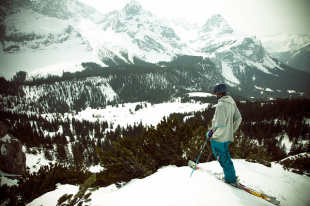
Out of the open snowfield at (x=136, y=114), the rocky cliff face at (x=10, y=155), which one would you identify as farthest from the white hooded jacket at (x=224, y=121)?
the open snowfield at (x=136, y=114)

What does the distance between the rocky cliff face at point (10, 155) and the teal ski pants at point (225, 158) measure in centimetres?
2426

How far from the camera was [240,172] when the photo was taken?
6.50 meters

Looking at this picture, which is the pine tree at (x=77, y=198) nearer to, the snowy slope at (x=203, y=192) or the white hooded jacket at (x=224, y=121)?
the snowy slope at (x=203, y=192)

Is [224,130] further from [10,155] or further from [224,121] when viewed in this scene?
[10,155]

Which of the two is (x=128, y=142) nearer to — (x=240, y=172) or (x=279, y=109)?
(x=240, y=172)

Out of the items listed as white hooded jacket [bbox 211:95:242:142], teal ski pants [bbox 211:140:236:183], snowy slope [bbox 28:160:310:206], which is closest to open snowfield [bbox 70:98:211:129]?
snowy slope [bbox 28:160:310:206]

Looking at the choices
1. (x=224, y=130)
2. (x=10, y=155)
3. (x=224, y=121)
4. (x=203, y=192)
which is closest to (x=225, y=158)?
(x=224, y=130)

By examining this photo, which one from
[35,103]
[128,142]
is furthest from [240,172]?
[35,103]

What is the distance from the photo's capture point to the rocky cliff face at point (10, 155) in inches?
713

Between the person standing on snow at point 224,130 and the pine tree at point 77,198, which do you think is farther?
the person standing on snow at point 224,130

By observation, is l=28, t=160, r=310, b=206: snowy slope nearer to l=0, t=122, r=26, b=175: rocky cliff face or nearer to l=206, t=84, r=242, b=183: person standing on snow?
A: l=206, t=84, r=242, b=183: person standing on snow

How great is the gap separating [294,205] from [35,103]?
22355cm

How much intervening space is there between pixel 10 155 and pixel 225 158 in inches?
983

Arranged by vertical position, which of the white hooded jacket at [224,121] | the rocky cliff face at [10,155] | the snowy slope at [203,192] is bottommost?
the rocky cliff face at [10,155]
